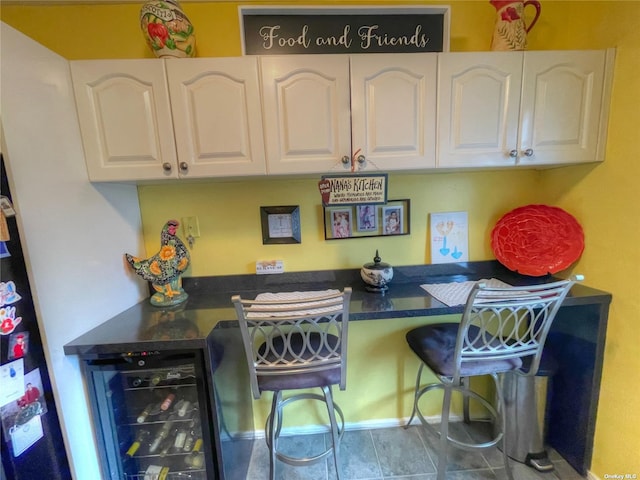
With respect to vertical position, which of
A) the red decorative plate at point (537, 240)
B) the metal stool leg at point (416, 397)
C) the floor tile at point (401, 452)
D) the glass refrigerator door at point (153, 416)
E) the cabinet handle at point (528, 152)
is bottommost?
the floor tile at point (401, 452)

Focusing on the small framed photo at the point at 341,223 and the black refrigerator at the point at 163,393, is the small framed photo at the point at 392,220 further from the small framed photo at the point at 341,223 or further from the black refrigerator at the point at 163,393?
the black refrigerator at the point at 163,393

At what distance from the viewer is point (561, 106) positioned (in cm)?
131

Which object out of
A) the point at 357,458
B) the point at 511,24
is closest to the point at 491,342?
the point at 357,458

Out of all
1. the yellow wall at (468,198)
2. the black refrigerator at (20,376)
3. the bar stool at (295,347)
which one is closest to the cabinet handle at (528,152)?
the yellow wall at (468,198)

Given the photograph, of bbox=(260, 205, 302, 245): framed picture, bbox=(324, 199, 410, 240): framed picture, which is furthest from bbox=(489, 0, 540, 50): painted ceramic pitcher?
bbox=(260, 205, 302, 245): framed picture

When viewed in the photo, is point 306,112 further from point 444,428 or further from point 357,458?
point 357,458

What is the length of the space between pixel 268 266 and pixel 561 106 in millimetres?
1695

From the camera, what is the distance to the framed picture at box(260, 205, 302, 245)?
1.63 m

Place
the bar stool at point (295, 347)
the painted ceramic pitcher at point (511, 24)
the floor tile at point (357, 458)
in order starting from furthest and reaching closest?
the floor tile at point (357, 458) < the painted ceramic pitcher at point (511, 24) < the bar stool at point (295, 347)

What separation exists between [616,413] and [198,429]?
1.95 m

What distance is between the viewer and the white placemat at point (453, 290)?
1315 mm

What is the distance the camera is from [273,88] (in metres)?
1.23

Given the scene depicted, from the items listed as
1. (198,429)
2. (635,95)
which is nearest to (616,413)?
(635,95)

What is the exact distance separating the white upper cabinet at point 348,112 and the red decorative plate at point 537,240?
0.71m
